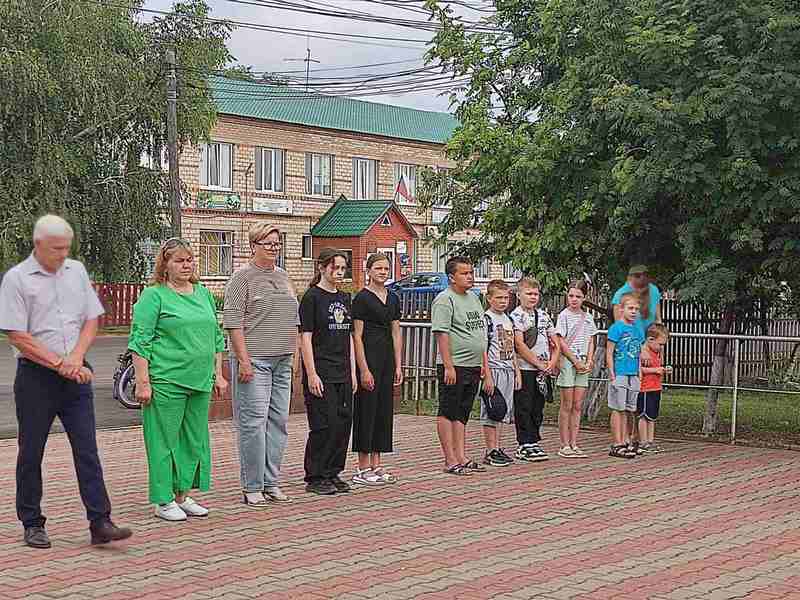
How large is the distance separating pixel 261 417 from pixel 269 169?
45.5m

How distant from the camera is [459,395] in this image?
10820mm

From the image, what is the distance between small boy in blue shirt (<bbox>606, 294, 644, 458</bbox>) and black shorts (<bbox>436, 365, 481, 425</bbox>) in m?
1.96

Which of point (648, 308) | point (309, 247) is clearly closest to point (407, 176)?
point (309, 247)

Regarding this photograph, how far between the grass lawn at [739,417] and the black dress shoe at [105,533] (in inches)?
311

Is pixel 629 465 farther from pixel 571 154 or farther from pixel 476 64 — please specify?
pixel 476 64

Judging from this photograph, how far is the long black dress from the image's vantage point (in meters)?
10.2

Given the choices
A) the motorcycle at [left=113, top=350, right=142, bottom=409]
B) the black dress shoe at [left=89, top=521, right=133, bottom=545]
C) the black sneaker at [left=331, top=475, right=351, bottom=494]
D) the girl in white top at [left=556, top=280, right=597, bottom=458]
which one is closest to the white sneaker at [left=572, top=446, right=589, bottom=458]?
the girl in white top at [left=556, top=280, right=597, bottom=458]

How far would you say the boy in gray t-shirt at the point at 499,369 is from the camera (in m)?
11.3

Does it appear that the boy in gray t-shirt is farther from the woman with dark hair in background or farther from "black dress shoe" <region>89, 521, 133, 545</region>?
"black dress shoe" <region>89, 521, 133, 545</region>

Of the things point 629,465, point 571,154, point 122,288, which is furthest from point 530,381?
point 122,288

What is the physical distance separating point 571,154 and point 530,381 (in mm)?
3217

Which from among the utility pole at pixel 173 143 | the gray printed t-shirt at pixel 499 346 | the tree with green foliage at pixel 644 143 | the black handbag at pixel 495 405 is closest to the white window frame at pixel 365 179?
the utility pole at pixel 173 143

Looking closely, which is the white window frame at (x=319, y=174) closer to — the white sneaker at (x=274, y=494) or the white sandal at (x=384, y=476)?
the white sandal at (x=384, y=476)

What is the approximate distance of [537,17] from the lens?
49.7 feet
